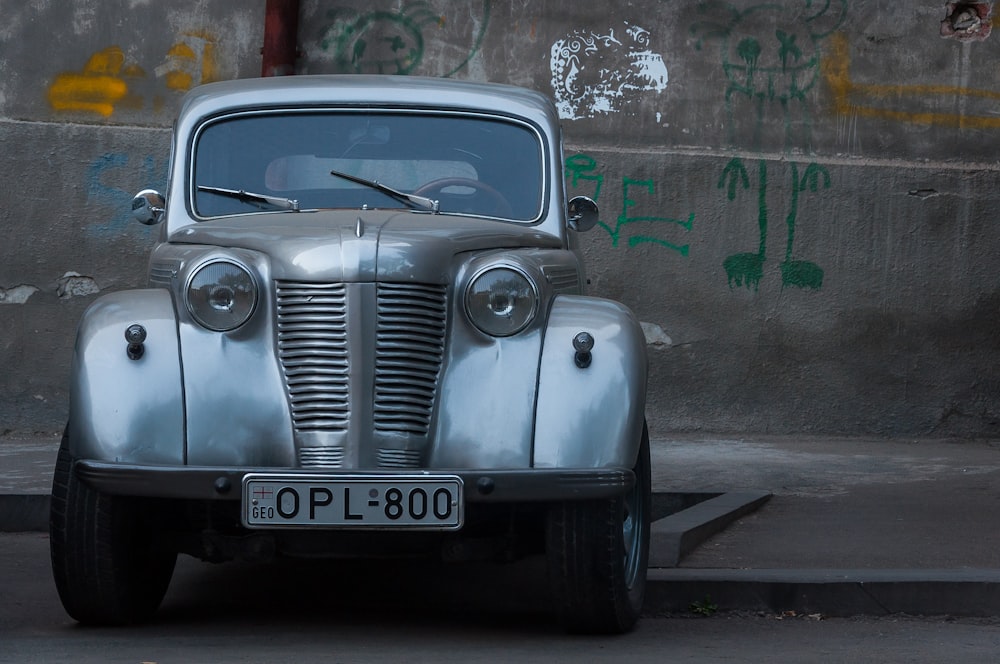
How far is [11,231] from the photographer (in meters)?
8.84

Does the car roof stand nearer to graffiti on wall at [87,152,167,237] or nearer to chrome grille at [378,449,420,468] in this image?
chrome grille at [378,449,420,468]

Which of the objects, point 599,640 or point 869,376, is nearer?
point 599,640

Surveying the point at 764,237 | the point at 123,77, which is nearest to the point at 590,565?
the point at 764,237

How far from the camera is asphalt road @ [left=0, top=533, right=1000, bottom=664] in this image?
13.2ft

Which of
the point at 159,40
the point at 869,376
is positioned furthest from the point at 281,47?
the point at 869,376

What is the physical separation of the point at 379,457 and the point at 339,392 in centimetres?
21

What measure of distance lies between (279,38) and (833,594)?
5.38m

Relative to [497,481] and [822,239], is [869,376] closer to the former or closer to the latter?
[822,239]

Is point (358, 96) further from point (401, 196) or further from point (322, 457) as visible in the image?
point (322, 457)

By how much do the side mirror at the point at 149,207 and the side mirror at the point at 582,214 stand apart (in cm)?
143

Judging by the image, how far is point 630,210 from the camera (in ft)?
29.8

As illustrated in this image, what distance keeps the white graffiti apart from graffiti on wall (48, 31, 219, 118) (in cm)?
210

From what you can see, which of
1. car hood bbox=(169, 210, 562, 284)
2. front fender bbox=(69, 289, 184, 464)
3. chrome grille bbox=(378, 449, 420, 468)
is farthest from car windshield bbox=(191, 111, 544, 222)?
chrome grille bbox=(378, 449, 420, 468)

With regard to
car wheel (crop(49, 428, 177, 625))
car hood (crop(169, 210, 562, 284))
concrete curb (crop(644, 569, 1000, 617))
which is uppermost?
car hood (crop(169, 210, 562, 284))
